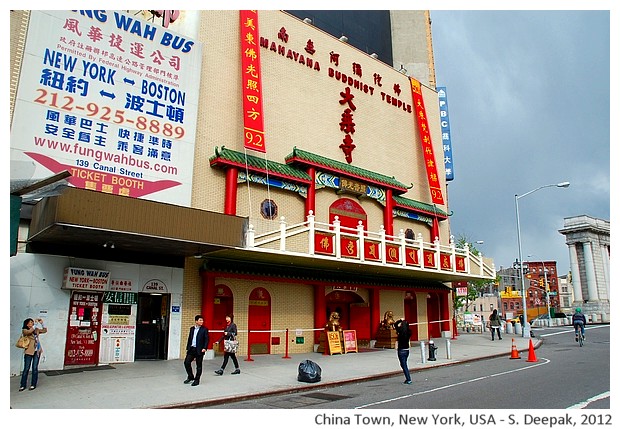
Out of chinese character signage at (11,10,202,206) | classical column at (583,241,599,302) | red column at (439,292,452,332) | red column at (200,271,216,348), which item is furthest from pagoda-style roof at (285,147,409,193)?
classical column at (583,241,599,302)

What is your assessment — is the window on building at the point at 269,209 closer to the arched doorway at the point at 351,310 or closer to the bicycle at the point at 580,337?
the arched doorway at the point at 351,310

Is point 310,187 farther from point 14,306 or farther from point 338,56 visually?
point 14,306

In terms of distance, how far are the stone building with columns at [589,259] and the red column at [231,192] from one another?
178 feet

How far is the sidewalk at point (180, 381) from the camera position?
33.8ft

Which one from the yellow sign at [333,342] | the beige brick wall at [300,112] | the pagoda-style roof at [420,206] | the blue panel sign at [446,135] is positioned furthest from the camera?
the blue panel sign at [446,135]

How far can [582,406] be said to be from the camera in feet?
29.0

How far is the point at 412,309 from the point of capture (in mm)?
27188

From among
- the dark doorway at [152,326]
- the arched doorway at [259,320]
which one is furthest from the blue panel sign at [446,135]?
the dark doorway at [152,326]

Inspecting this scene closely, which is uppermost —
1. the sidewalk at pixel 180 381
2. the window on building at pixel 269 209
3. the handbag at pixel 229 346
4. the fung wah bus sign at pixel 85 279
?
the window on building at pixel 269 209

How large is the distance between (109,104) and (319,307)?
11670mm

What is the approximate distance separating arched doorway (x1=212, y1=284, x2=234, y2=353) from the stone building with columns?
53799mm

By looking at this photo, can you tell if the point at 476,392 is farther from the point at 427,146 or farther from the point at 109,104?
the point at 427,146

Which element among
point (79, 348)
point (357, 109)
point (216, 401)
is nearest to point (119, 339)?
point (79, 348)

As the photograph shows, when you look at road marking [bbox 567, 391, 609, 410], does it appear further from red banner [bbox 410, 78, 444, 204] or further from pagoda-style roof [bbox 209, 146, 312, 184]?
red banner [bbox 410, 78, 444, 204]
